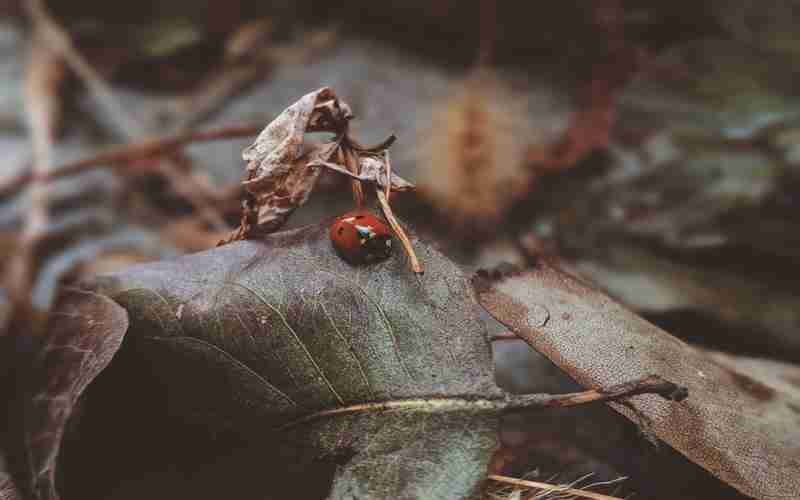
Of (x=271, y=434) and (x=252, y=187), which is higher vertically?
(x=252, y=187)

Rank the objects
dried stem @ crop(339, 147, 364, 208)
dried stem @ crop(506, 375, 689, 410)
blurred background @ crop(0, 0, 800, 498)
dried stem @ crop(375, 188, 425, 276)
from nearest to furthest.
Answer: dried stem @ crop(506, 375, 689, 410)
dried stem @ crop(375, 188, 425, 276)
dried stem @ crop(339, 147, 364, 208)
blurred background @ crop(0, 0, 800, 498)

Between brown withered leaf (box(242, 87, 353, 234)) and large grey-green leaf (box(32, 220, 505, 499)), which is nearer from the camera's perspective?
large grey-green leaf (box(32, 220, 505, 499))

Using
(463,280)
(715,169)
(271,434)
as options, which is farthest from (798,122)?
(271,434)

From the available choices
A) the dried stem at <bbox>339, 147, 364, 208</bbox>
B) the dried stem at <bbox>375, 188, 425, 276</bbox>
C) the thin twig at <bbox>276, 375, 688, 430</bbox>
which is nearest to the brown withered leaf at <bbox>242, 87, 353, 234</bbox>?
the dried stem at <bbox>339, 147, 364, 208</bbox>

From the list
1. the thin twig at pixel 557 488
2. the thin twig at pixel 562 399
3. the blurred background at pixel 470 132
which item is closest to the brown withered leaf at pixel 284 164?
the thin twig at pixel 562 399

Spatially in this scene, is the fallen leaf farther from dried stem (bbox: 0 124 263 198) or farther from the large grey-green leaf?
dried stem (bbox: 0 124 263 198)

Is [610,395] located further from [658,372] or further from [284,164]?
[284,164]

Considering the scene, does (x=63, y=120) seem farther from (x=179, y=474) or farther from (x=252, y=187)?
(x=179, y=474)
